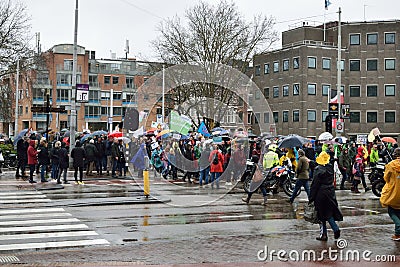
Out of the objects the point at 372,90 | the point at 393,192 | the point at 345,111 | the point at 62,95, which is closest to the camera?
the point at 393,192

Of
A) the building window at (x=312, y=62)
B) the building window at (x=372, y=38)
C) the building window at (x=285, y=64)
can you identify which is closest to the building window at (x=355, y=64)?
the building window at (x=372, y=38)

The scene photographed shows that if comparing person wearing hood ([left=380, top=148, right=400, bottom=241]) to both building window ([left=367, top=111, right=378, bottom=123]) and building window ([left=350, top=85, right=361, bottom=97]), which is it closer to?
building window ([left=367, top=111, right=378, bottom=123])

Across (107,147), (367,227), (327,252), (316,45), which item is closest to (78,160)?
(107,147)

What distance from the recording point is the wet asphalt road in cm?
934

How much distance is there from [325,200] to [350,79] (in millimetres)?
59320

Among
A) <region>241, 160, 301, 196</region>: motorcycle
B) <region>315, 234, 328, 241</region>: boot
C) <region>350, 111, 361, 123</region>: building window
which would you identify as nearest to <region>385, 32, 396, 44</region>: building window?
<region>350, 111, 361, 123</region>: building window

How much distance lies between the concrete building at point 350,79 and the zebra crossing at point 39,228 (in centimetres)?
5213

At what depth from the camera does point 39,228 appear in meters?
12.0

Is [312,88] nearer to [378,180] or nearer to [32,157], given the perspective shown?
[378,180]

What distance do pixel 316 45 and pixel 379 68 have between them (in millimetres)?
8100

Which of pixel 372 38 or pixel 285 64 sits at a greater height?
pixel 372 38

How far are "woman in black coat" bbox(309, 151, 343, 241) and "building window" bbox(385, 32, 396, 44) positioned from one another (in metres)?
59.2

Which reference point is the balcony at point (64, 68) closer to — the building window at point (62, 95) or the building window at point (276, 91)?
the building window at point (62, 95)

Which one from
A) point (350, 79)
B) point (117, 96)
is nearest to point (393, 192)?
point (350, 79)
